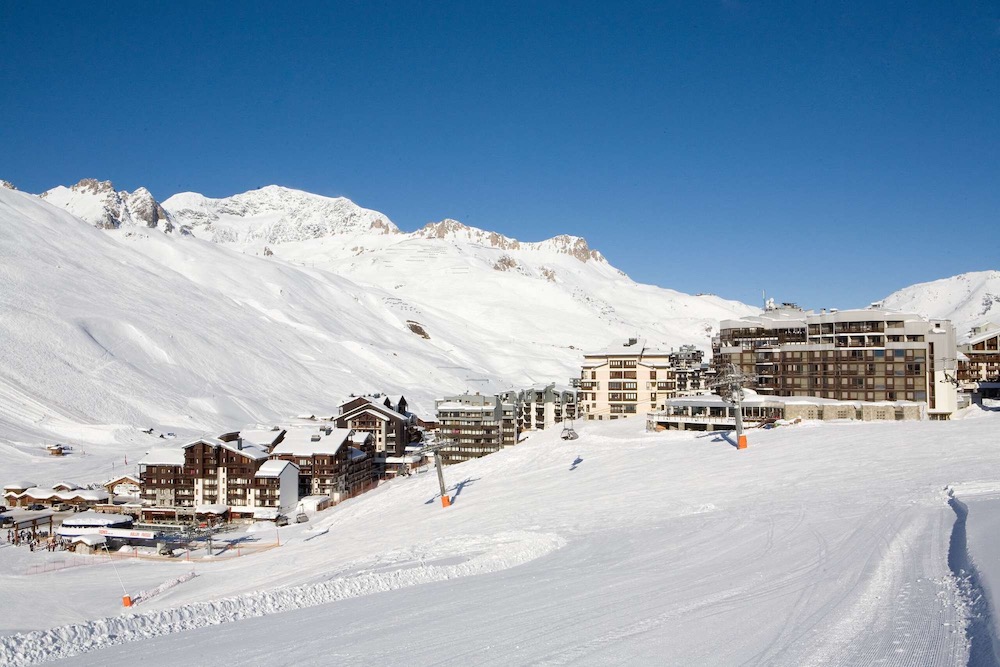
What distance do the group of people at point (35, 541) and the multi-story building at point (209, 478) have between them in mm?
10085

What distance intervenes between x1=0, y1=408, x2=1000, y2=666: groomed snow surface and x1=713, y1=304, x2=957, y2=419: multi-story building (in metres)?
17.4

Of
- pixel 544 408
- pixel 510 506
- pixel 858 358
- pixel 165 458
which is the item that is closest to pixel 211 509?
pixel 165 458

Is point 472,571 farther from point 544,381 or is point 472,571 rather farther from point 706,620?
point 544,381

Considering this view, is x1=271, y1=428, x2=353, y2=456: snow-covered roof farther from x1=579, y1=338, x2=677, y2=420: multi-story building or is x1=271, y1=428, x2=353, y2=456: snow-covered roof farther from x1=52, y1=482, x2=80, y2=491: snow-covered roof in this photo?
x1=579, y1=338, x2=677, y2=420: multi-story building

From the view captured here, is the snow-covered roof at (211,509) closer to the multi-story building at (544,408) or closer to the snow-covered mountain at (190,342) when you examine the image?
the snow-covered mountain at (190,342)

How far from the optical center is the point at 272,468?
2010 inches

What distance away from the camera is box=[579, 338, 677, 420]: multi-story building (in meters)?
65.0

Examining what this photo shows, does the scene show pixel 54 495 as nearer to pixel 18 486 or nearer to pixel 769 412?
pixel 18 486

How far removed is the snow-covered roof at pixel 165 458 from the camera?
5259 cm

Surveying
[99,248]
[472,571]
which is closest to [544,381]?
[99,248]

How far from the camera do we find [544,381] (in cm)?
14538

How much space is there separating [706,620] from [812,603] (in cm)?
184

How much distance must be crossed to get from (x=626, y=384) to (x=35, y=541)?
4600 cm

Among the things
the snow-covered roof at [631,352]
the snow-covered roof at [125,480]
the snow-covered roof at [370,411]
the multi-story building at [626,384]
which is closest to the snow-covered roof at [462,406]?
the snow-covered roof at [370,411]
